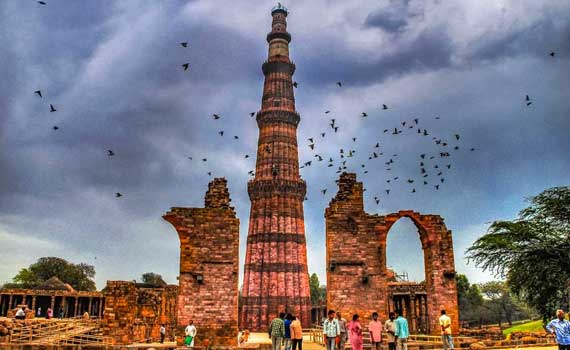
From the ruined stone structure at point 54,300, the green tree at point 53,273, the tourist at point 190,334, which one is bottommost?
the tourist at point 190,334

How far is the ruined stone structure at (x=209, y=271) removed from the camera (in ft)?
47.2

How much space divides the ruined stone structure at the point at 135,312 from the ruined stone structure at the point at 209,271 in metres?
2.55

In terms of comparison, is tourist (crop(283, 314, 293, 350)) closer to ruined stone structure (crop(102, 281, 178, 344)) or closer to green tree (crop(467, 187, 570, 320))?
ruined stone structure (crop(102, 281, 178, 344))

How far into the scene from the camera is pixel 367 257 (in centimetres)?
1523

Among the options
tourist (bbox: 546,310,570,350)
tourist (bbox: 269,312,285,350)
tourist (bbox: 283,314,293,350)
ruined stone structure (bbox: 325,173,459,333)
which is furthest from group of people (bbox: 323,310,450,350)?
ruined stone structure (bbox: 325,173,459,333)

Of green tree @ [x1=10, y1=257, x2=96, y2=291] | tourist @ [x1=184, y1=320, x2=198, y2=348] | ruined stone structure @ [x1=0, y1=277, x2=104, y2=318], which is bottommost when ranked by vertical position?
tourist @ [x1=184, y1=320, x2=198, y2=348]

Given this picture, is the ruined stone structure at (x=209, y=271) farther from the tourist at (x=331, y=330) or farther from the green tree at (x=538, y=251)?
the green tree at (x=538, y=251)

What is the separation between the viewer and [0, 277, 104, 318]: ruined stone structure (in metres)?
34.0

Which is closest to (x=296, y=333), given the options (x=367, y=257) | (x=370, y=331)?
(x=370, y=331)

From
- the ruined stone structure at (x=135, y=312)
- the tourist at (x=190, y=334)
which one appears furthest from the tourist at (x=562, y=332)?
the ruined stone structure at (x=135, y=312)

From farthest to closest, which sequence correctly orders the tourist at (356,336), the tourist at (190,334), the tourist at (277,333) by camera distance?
the tourist at (190,334) → the tourist at (277,333) → the tourist at (356,336)

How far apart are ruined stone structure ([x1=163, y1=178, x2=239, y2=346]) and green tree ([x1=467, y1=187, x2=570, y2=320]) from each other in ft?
42.2

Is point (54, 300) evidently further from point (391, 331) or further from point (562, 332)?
point (562, 332)

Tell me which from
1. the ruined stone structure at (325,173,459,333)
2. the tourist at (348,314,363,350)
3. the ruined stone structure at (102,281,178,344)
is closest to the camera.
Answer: the tourist at (348,314,363,350)
